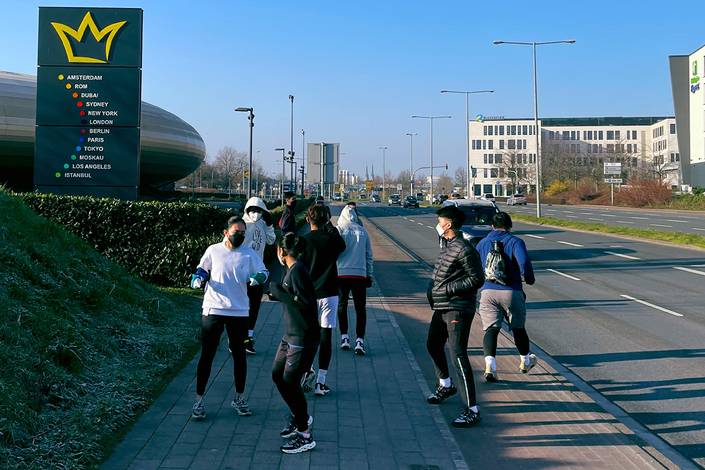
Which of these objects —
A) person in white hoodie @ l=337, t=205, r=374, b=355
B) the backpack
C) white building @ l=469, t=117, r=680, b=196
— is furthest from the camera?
white building @ l=469, t=117, r=680, b=196

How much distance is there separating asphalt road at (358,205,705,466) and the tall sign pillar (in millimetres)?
8086

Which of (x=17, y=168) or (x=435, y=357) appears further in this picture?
(x=17, y=168)

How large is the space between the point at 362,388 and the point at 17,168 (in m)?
52.7

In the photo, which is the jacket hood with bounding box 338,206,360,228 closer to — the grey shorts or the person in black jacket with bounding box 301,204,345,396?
the person in black jacket with bounding box 301,204,345,396

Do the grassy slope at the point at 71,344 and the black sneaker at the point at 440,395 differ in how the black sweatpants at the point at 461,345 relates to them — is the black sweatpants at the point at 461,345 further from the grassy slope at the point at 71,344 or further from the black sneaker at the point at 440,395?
the grassy slope at the point at 71,344

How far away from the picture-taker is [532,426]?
19.5ft

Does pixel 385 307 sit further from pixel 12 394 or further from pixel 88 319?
pixel 12 394

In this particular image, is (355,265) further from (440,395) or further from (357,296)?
(440,395)

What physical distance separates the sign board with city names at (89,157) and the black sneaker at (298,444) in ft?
33.4

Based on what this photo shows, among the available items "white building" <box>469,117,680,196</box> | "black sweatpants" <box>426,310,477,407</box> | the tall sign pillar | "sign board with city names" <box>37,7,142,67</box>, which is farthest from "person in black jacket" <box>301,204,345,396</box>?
"white building" <box>469,117,680,196</box>

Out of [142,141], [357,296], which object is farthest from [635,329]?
[142,141]

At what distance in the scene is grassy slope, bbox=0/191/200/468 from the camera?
518 cm

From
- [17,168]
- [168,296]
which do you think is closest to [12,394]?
[168,296]

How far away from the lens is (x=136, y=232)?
13.6 m
